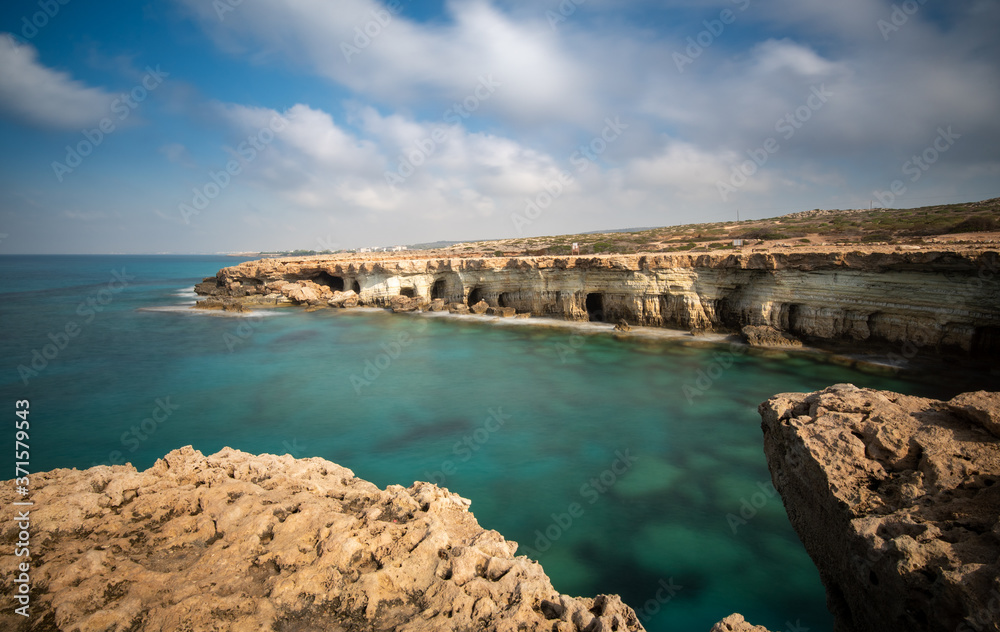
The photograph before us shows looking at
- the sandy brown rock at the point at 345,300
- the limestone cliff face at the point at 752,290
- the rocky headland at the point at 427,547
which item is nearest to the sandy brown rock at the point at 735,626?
the rocky headland at the point at 427,547

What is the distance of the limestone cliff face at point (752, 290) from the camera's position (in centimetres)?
1470

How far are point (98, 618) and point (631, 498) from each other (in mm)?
8326

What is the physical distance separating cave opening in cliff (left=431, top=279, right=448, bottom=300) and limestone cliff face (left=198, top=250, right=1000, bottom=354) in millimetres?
81

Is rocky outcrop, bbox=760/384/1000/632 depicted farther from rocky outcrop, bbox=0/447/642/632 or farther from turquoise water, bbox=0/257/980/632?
turquoise water, bbox=0/257/980/632

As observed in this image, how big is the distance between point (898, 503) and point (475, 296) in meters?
28.5

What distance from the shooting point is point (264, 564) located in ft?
13.6

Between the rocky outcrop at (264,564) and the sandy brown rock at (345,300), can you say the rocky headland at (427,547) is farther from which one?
the sandy brown rock at (345,300)

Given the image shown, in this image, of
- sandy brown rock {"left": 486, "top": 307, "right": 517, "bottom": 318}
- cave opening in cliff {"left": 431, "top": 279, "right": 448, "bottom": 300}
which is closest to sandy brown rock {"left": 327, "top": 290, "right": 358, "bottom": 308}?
cave opening in cliff {"left": 431, "top": 279, "right": 448, "bottom": 300}

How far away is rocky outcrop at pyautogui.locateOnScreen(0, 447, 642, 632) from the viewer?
11.6 feet

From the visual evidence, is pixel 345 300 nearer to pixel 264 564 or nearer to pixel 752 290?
pixel 752 290

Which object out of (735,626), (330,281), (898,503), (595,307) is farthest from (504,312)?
(735,626)

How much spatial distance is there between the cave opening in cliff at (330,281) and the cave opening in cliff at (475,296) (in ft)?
49.5

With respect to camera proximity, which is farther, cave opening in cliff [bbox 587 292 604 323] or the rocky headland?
cave opening in cliff [bbox 587 292 604 323]

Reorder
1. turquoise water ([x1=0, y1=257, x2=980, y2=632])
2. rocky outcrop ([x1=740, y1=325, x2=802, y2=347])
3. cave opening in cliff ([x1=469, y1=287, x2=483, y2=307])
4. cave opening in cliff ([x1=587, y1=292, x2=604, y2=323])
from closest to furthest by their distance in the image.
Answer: turquoise water ([x1=0, y1=257, x2=980, y2=632]) < rocky outcrop ([x1=740, y1=325, x2=802, y2=347]) < cave opening in cliff ([x1=587, y1=292, x2=604, y2=323]) < cave opening in cliff ([x1=469, y1=287, x2=483, y2=307])
